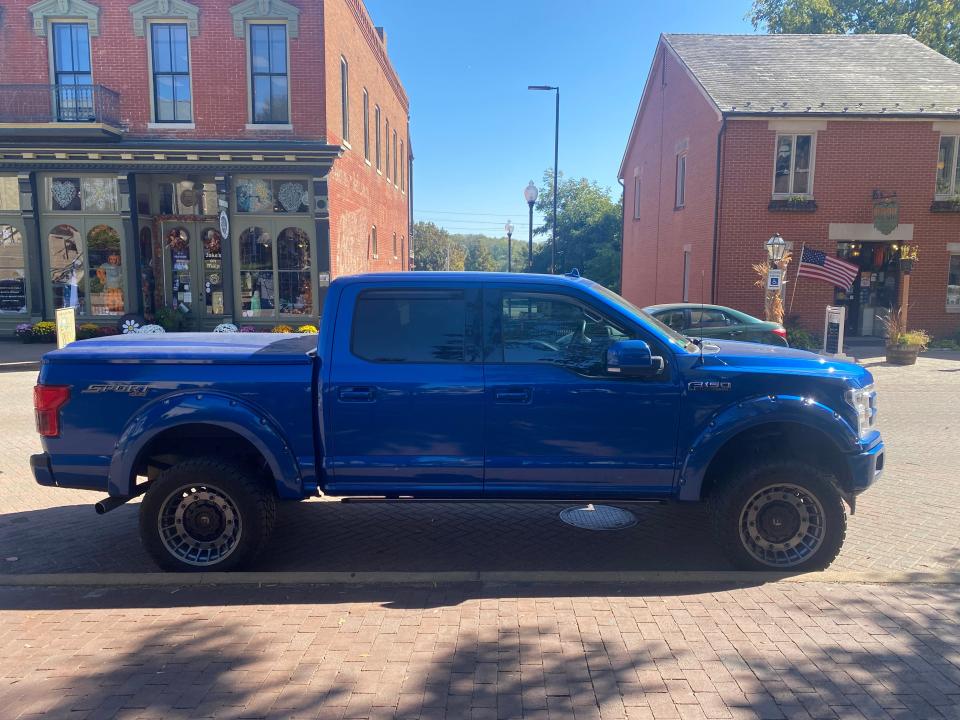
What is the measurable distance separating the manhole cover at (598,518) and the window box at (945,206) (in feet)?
59.2

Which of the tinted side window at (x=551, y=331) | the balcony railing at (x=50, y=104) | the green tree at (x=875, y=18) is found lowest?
the tinted side window at (x=551, y=331)

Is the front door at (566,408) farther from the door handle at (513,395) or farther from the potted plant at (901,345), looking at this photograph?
the potted plant at (901,345)

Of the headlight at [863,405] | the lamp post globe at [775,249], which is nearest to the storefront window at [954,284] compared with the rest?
the lamp post globe at [775,249]

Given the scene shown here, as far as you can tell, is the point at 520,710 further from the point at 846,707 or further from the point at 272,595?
the point at 272,595

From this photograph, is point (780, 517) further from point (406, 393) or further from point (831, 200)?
point (831, 200)

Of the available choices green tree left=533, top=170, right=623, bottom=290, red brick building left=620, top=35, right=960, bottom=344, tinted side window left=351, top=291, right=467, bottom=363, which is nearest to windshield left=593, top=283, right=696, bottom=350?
tinted side window left=351, top=291, right=467, bottom=363

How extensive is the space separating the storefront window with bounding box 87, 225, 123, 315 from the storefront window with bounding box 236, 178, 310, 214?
3.43 meters

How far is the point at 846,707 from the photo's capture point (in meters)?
3.06

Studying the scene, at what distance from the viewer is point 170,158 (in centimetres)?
1738

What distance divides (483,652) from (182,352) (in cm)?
260

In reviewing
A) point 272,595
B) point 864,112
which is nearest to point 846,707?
point 272,595

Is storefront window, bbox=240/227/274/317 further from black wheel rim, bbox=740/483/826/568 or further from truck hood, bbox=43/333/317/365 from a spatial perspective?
black wheel rim, bbox=740/483/826/568

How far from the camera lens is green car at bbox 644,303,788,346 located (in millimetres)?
13102

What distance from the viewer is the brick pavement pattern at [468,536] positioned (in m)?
4.72
